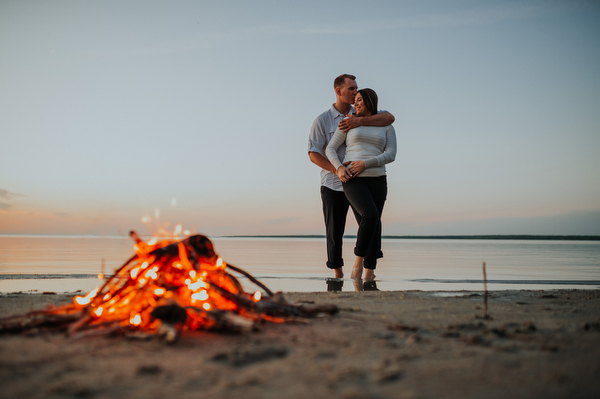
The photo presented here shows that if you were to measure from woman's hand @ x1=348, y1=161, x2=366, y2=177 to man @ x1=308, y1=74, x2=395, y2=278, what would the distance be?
43 cm

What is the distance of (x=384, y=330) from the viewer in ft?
7.07

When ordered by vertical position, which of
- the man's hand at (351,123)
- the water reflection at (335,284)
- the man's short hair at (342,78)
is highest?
the man's short hair at (342,78)

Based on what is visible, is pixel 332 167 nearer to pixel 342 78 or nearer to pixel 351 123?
pixel 351 123

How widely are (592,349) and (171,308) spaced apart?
1.91 metres

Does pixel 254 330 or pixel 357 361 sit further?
pixel 254 330

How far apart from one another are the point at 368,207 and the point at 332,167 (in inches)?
34.9

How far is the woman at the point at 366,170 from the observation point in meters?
4.79

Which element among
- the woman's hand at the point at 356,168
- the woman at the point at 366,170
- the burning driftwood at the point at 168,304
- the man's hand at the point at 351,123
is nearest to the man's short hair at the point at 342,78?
the woman at the point at 366,170

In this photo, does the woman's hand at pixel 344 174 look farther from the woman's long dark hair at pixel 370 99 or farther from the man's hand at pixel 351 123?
the woman's long dark hair at pixel 370 99

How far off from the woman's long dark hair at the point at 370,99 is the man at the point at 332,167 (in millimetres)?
189

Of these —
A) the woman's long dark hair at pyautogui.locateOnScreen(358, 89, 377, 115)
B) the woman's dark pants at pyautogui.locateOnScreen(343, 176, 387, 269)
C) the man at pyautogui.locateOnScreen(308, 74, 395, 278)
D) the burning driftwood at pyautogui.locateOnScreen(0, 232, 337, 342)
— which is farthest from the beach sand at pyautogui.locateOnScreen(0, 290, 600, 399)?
the woman's long dark hair at pyautogui.locateOnScreen(358, 89, 377, 115)

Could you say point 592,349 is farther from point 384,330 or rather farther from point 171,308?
point 171,308

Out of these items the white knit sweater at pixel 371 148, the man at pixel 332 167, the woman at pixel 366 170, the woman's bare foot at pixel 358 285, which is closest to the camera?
the woman's bare foot at pixel 358 285

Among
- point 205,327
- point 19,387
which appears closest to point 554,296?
point 205,327
